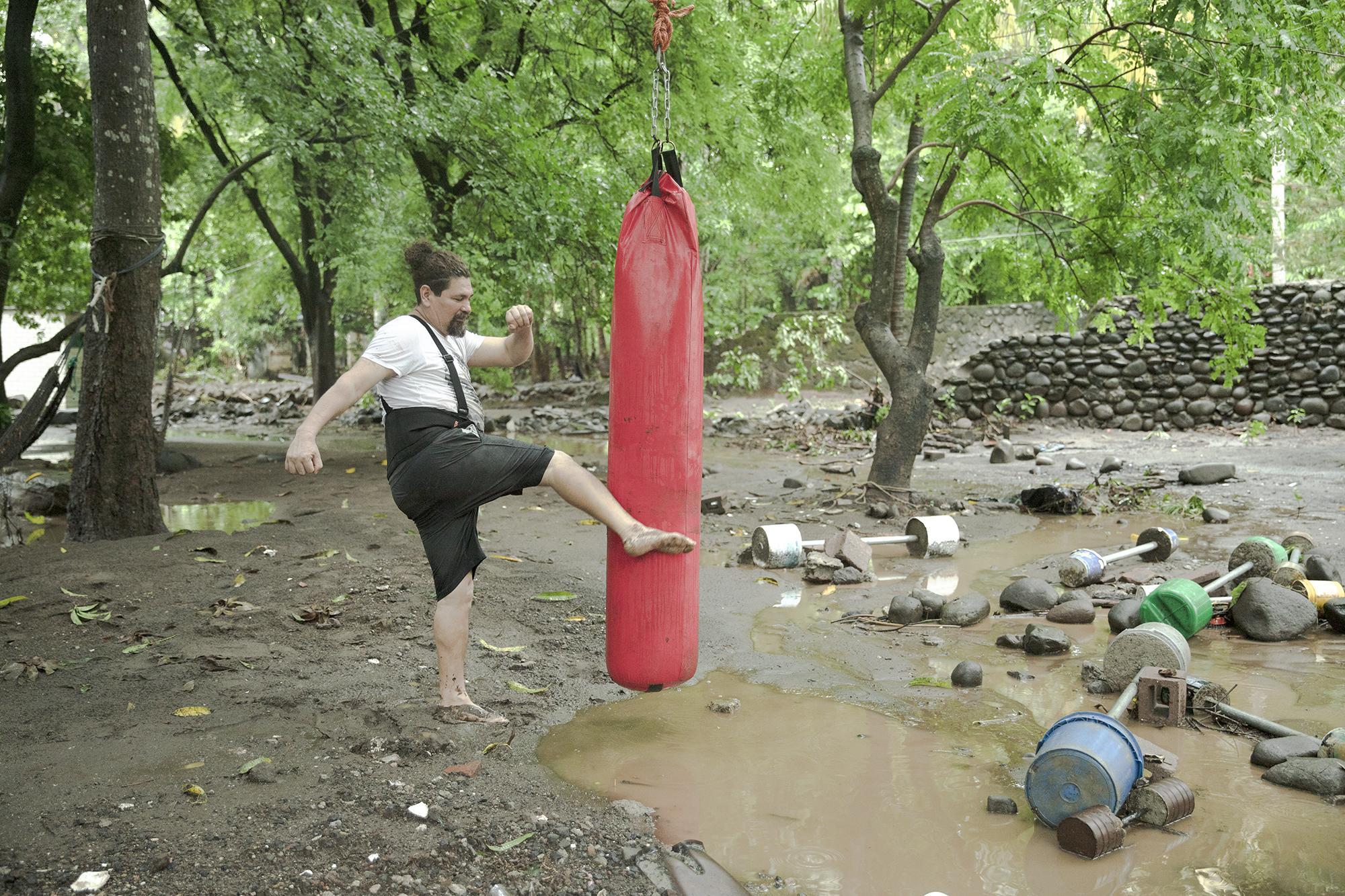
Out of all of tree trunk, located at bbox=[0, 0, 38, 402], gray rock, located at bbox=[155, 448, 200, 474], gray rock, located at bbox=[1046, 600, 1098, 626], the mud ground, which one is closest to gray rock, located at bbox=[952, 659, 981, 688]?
the mud ground

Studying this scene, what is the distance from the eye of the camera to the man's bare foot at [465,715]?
3598mm

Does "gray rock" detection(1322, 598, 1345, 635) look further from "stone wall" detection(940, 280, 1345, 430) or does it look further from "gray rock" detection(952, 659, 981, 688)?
"stone wall" detection(940, 280, 1345, 430)

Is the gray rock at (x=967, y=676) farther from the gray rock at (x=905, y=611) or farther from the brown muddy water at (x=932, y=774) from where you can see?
the gray rock at (x=905, y=611)

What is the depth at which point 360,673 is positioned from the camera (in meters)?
4.09

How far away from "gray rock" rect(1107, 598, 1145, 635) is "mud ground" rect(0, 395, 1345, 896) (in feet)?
3.96

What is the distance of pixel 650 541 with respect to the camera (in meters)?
3.07

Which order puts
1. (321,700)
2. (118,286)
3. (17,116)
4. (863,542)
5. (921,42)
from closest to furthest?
(321,700)
(118,286)
(863,542)
(921,42)
(17,116)

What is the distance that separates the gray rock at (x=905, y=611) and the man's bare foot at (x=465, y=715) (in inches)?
99.5

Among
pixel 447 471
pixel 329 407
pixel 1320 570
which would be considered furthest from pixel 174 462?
pixel 1320 570

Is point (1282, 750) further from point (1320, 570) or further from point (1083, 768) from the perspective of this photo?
point (1320, 570)

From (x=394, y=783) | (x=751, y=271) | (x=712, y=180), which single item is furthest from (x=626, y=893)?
(x=751, y=271)

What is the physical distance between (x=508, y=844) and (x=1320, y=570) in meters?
5.16

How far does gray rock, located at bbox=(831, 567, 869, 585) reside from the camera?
6.30 metres

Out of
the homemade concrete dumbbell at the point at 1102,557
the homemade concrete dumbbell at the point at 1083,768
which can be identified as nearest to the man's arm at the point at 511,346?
the homemade concrete dumbbell at the point at 1083,768
